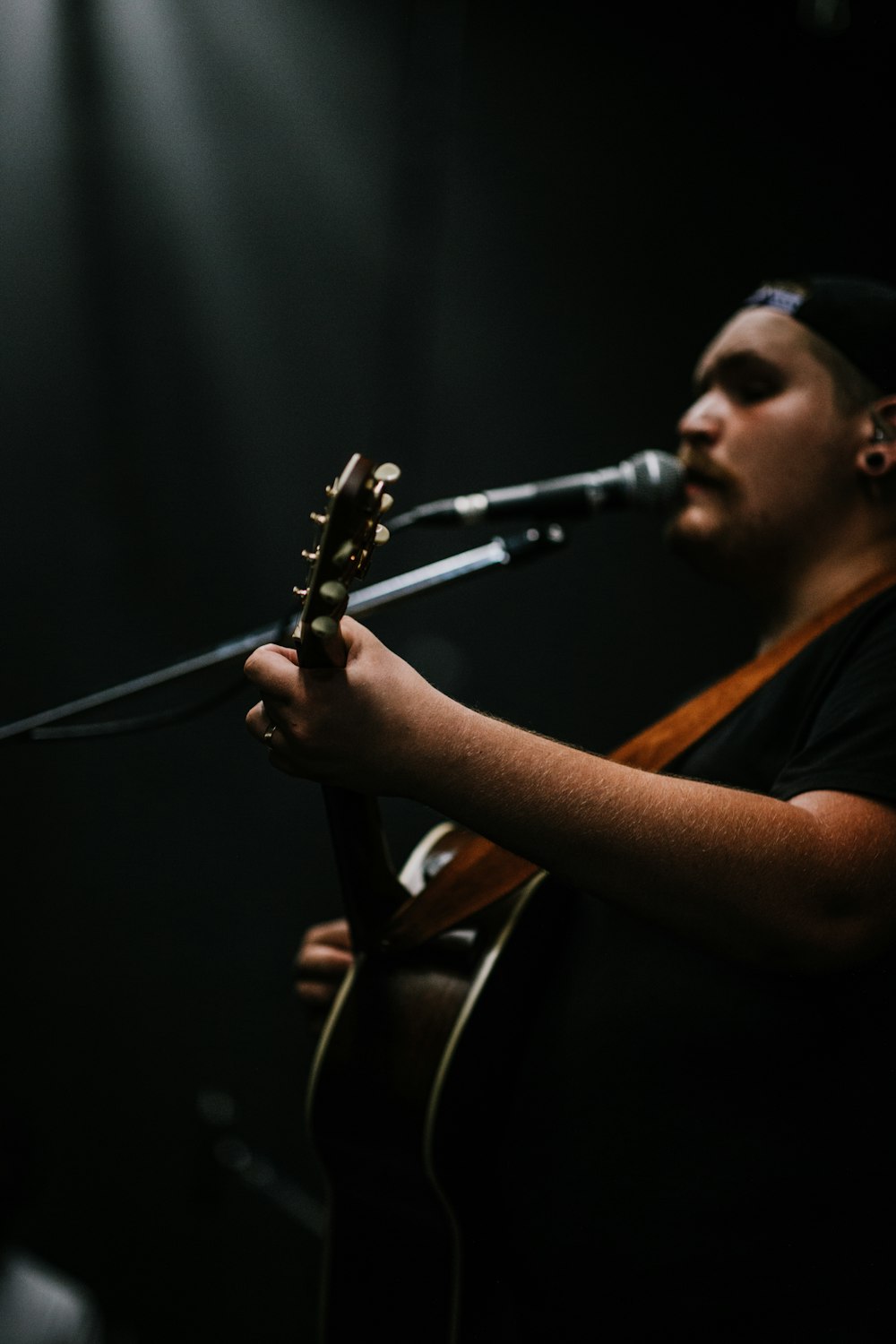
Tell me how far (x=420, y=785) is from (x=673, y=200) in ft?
6.61

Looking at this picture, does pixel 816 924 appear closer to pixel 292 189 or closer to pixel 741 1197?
pixel 741 1197

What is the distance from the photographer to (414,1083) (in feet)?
4.04

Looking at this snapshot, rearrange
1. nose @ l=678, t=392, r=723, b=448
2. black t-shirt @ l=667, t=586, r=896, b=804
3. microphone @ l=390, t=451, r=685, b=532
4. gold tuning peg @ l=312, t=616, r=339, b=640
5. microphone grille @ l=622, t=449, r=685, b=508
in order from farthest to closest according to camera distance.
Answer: nose @ l=678, t=392, r=723, b=448 → microphone grille @ l=622, t=449, r=685, b=508 → microphone @ l=390, t=451, r=685, b=532 → black t-shirt @ l=667, t=586, r=896, b=804 → gold tuning peg @ l=312, t=616, r=339, b=640

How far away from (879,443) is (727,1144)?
42.7 inches

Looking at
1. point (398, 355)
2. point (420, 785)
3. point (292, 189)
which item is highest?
point (292, 189)

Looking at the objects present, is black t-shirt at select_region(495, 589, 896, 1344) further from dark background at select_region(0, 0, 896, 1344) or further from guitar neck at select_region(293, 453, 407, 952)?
dark background at select_region(0, 0, 896, 1344)

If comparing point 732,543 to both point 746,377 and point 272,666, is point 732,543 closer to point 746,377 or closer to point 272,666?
point 746,377

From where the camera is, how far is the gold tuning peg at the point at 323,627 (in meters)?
0.78

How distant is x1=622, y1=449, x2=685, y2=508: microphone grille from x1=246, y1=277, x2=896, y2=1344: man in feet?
0.32

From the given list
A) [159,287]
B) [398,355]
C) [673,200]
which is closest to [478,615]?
[398,355]

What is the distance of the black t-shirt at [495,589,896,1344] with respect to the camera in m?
1.10

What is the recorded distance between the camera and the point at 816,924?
3.07 ft

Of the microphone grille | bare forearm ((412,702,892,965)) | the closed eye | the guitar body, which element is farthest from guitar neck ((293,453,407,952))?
the closed eye

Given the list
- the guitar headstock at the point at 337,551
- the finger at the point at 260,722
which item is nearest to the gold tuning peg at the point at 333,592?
the guitar headstock at the point at 337,551
